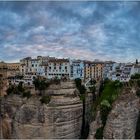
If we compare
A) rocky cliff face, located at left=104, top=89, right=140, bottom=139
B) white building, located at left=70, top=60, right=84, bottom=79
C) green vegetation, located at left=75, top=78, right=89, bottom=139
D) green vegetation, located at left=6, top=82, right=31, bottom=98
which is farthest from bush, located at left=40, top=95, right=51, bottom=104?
white building, located at left=70, top=60, right=84, bottom=79

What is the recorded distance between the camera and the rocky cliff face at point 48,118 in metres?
20.5

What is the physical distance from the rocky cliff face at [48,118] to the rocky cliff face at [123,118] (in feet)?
11.2

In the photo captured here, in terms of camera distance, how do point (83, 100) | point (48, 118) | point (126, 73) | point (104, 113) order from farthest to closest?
point (126, 73)
point (83, 100)
point (48, 118)
point (104, 113)

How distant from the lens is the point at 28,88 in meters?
24.6

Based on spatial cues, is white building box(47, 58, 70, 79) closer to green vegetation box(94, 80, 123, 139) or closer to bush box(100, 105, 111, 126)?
green vegetation box(94, 80, 123, 139)

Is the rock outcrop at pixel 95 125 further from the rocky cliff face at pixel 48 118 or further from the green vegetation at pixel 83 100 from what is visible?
the green vegetation at pixel 83 100

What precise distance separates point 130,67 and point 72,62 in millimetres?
7477

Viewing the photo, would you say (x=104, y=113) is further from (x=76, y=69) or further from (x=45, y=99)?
(x=76, y=69)

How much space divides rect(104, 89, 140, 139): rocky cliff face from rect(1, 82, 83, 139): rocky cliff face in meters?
3.41

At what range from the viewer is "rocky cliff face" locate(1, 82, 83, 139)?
20516mm

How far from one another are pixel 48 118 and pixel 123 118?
4.80 metres

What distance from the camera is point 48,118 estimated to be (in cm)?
2053

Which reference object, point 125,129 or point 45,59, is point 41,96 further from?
point 45,59

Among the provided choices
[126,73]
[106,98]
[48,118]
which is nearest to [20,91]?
[48,118]
